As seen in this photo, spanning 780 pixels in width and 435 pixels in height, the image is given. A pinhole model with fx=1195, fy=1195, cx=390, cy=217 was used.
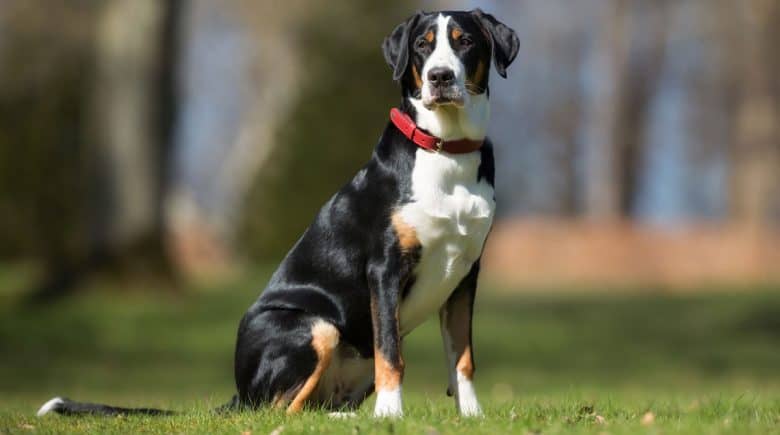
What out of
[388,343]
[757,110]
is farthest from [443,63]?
[757,110]

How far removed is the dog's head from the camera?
555cm

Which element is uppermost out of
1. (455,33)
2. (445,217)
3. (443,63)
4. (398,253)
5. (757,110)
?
(455,33)

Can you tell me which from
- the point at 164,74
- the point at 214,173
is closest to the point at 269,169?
the point at 164,74

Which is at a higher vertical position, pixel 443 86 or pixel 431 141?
pixel 443 86

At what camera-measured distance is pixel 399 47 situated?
5.84 m

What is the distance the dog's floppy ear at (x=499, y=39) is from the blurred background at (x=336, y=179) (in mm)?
4868

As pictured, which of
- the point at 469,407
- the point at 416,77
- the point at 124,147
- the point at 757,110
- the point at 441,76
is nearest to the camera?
the point at 441,76

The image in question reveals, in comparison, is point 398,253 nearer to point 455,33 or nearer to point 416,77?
point 416,77

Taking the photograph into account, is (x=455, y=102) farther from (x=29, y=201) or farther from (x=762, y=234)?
(x=762, y=234)

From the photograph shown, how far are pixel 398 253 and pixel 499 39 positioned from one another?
1188mm

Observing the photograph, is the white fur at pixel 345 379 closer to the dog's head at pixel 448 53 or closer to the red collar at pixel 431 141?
the red collar at pixel 431 141

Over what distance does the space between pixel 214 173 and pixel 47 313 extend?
1080 inches

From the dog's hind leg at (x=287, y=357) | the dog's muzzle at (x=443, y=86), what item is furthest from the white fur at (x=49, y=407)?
the dog's muzzle at (x=443, y=86)

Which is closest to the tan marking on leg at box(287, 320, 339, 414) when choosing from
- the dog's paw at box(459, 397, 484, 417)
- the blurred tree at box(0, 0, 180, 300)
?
the dog's paw at box(459, 397, 484, 417)
